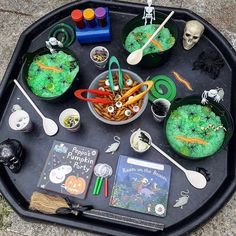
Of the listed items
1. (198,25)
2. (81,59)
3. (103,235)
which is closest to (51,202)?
(103,235)

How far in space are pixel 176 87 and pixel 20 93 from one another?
1000 millimetres

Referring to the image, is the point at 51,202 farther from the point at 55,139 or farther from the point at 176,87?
the point at 176,87

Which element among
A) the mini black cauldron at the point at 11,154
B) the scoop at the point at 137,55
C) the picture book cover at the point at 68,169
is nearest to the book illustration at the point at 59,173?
the picture book cover at the point at 68,169

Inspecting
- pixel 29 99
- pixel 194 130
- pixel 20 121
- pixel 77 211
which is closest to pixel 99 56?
pixel 29 99

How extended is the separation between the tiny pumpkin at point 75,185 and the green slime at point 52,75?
51cm

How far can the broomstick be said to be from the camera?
170 cm

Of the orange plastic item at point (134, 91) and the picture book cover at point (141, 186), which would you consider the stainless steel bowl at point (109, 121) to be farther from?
the picture book cover at point (141, 186)

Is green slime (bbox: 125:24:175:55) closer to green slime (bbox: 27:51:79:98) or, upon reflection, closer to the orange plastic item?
the orange plastic item

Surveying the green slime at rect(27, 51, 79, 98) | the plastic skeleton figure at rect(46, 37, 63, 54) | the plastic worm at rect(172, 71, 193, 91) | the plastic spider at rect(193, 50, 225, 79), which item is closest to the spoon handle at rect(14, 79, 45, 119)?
the green slime at rect(27, 51, 79, 98)

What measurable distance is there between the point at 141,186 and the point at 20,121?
806 mm

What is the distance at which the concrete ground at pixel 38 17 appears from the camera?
1849 mm

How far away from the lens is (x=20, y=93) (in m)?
2.03

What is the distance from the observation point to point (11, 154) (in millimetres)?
1739

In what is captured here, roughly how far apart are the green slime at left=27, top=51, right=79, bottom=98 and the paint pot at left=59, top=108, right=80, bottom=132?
0.13m
